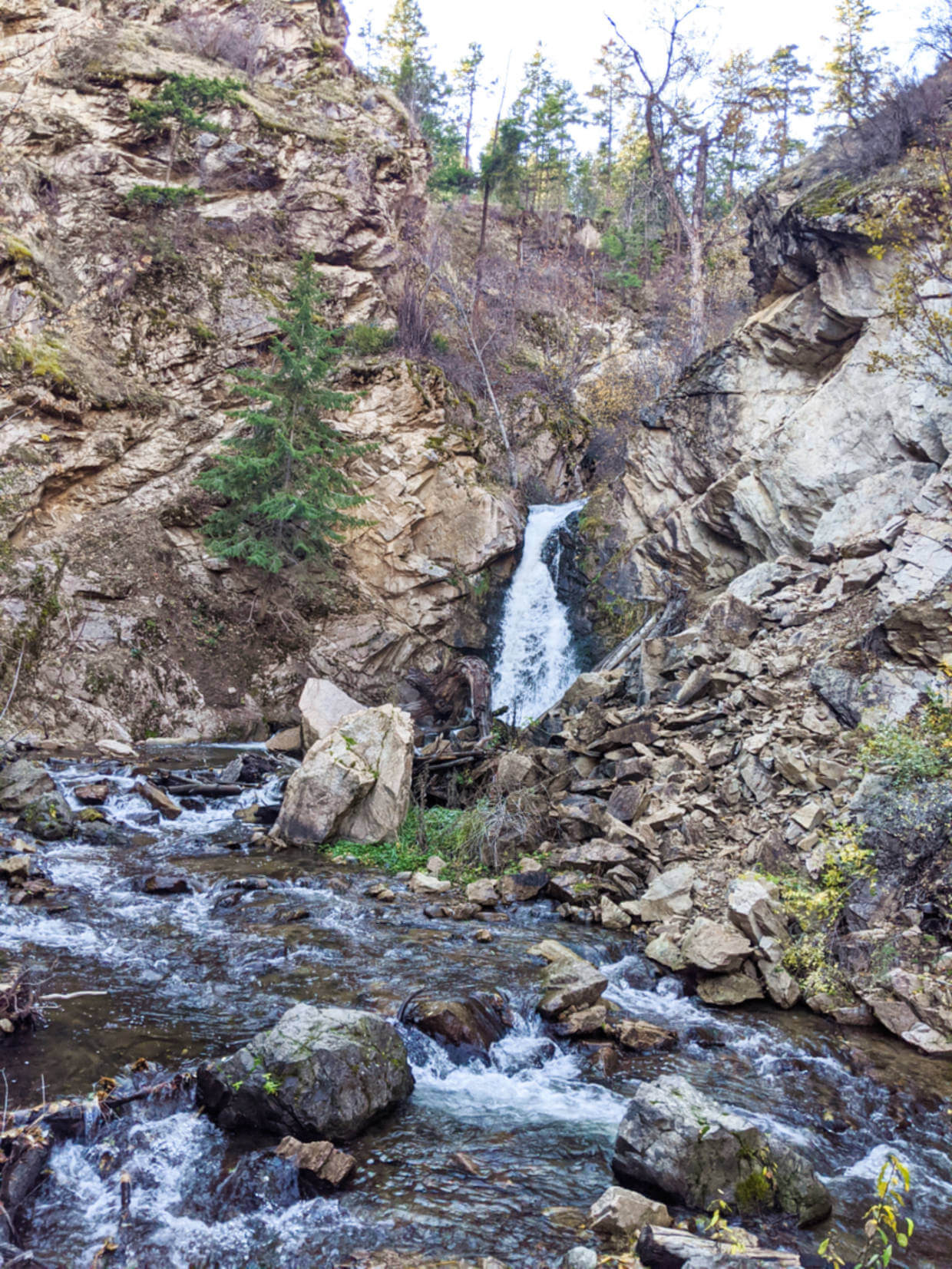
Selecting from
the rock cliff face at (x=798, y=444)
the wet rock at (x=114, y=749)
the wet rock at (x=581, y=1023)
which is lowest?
the wet rock at (x=581, y=1023)

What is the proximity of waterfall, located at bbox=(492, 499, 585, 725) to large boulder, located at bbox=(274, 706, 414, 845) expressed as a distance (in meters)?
6.19

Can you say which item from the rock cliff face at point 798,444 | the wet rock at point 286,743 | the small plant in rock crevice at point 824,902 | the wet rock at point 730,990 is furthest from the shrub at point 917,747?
the wet rock at point 286,743

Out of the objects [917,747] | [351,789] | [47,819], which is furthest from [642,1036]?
[47,819]

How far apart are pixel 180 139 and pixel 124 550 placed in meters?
13.5

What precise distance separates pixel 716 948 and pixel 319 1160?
12.4ft

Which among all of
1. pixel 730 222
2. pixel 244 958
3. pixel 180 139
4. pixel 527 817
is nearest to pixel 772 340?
pixel 527 817

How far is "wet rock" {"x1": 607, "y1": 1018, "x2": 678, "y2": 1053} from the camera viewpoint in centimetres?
541

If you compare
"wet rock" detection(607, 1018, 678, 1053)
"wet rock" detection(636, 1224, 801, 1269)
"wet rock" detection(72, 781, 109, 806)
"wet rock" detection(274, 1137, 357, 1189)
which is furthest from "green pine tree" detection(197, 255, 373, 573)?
"wet rock" detection(636, 1224, 801, 1269)

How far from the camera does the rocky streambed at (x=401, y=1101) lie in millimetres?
3570

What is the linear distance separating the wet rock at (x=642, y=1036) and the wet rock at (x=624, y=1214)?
1.79 meters

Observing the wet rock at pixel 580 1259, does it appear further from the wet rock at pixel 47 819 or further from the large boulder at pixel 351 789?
the wet rock at pixel 47 819

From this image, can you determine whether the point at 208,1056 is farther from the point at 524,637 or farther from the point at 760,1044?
the point at 524,637

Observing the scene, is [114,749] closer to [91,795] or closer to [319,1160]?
[91,795]

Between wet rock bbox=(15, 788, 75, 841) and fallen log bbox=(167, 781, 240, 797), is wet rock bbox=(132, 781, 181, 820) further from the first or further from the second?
wet rock bbox=(15, 788, 75, 841)
